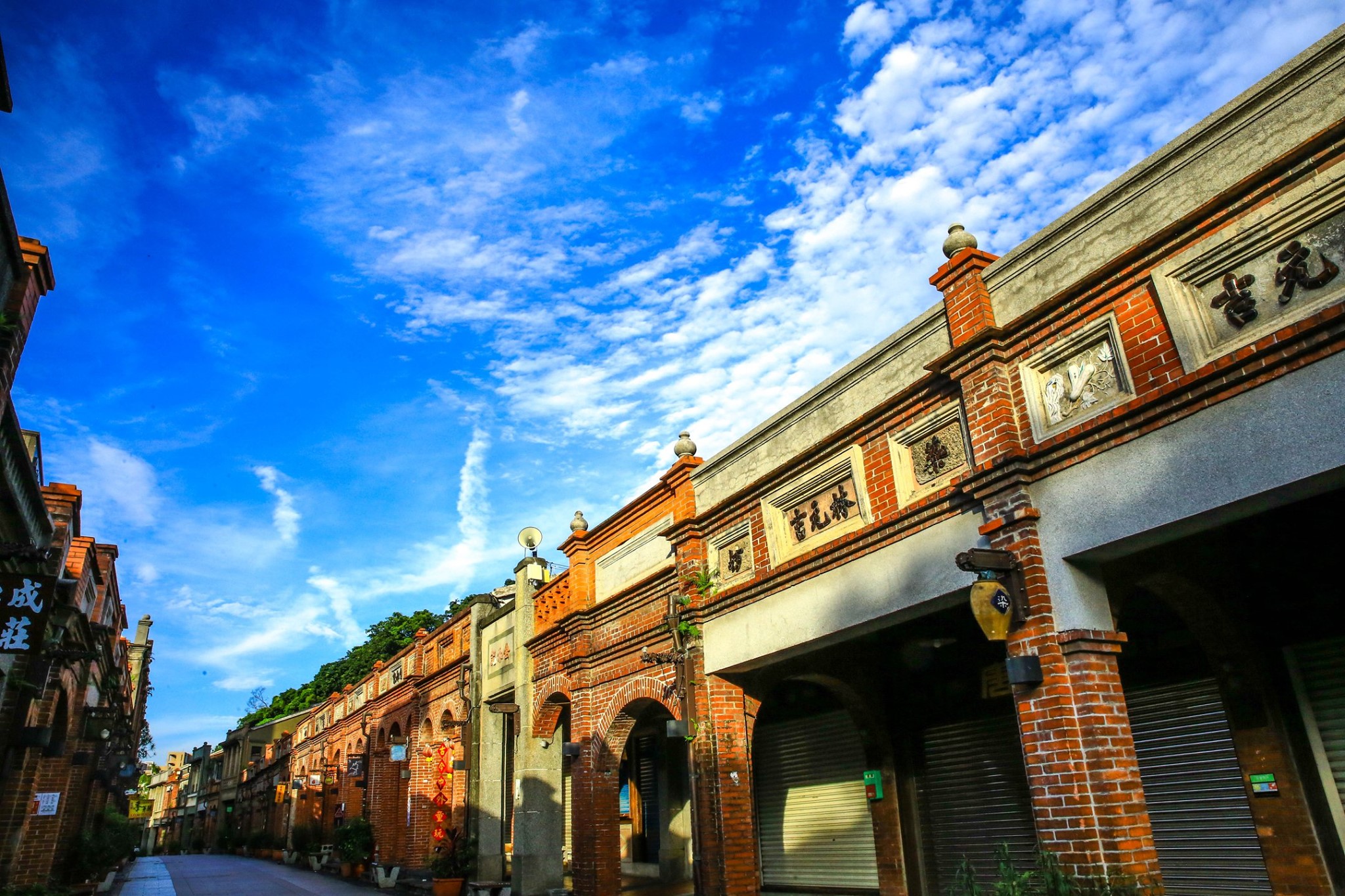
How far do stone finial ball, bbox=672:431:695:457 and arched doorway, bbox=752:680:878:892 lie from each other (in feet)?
12.4

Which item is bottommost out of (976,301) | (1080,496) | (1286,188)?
(1080,496)

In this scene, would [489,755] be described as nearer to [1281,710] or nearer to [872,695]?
[872,695]

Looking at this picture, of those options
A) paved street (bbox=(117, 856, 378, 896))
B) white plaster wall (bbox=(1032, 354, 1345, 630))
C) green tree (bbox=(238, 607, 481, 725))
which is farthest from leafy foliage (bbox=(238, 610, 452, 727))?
white plaster wall (bbox=(1032, 354, 1345, 630))

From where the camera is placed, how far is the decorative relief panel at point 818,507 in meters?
8.88

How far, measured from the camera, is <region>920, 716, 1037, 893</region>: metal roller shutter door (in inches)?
388

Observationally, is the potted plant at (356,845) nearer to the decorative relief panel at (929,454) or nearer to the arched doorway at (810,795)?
the arched doorway at (810,795)

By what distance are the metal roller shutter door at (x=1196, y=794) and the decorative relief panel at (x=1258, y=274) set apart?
158 inches

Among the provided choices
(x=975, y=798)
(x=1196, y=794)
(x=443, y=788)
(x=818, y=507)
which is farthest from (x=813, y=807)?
(x=443, y=788)

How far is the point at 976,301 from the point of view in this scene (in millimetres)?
7605

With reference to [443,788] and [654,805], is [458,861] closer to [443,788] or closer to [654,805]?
[443,788]

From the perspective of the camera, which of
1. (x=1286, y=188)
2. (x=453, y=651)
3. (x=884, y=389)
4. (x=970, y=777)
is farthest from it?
(x=453, y=651)

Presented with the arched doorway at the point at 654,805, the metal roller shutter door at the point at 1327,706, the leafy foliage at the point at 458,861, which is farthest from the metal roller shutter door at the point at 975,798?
the leafy foliage at the point at 458,861

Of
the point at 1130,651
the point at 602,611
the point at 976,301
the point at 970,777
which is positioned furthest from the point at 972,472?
the point at 602,611

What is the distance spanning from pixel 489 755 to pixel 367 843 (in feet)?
32.6
